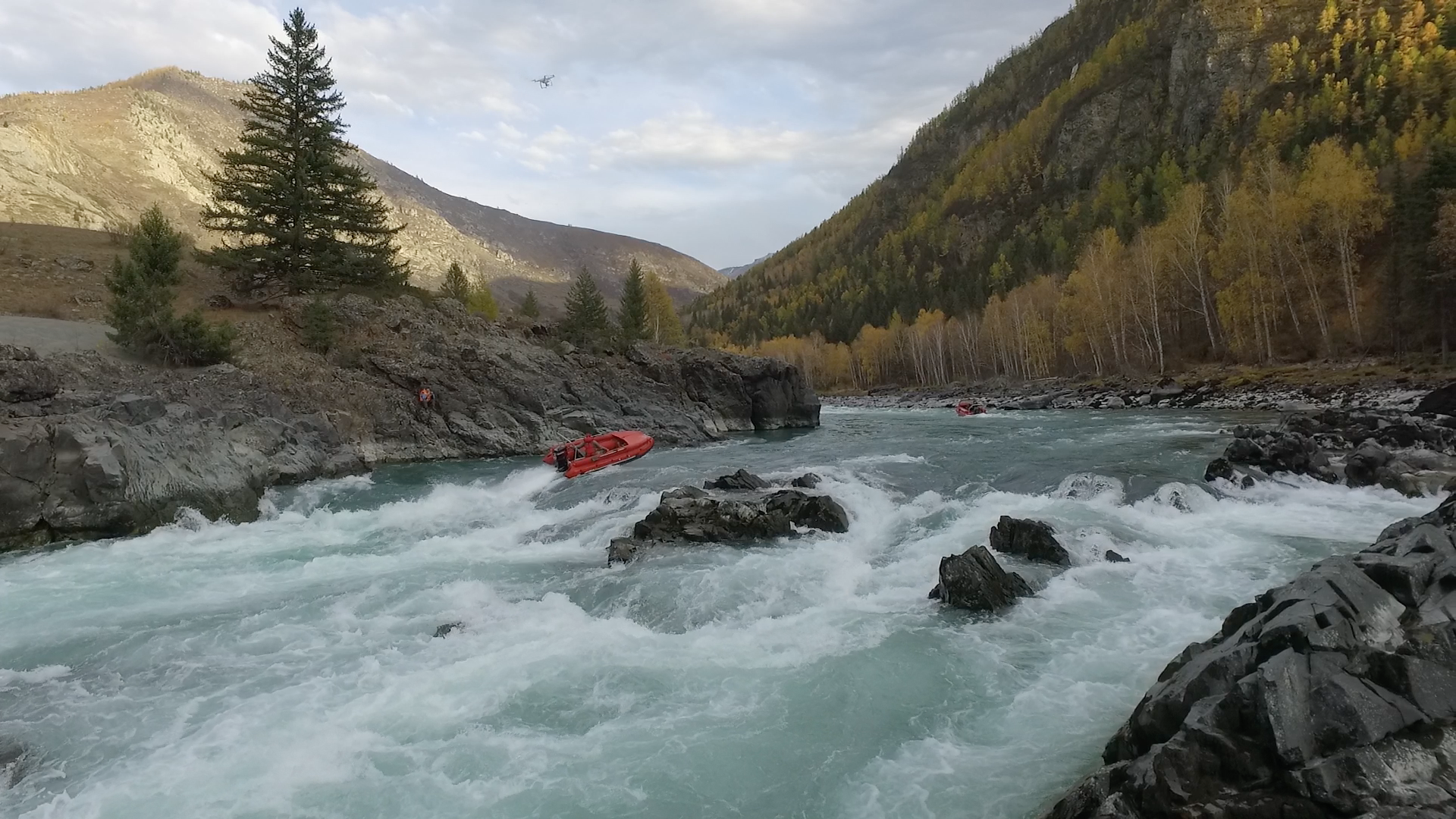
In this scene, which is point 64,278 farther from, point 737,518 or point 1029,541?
point 1029,541

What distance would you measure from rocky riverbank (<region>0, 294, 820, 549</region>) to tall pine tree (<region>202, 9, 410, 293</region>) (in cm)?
356

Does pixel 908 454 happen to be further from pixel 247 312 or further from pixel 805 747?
pixel 247 312

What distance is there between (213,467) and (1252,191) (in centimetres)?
7293

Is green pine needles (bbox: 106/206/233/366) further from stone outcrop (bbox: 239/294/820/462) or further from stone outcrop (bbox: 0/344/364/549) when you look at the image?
stone outcrop (bbox: 0/344/364/549)

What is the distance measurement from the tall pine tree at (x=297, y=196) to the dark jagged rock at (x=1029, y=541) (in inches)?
1576

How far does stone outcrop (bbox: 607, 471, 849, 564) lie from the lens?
16.0 meters

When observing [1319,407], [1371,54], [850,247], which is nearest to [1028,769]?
[1319,407]

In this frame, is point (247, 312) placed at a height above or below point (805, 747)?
above

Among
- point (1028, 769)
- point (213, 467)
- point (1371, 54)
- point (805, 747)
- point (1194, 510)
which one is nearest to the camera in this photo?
point (1028, 769)

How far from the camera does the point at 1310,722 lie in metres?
5.12

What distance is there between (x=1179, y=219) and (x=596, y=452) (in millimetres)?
60401

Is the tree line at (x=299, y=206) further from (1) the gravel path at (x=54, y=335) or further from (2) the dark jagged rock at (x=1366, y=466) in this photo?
(2) the dark jagged rock at (x=1366, y=466)

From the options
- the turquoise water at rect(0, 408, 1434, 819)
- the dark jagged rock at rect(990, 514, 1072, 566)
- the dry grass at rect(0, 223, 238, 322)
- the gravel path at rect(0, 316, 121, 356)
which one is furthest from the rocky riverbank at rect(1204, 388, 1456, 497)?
the dry grass at rect(0, 223, 238, 322)

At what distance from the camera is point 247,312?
3734cm
